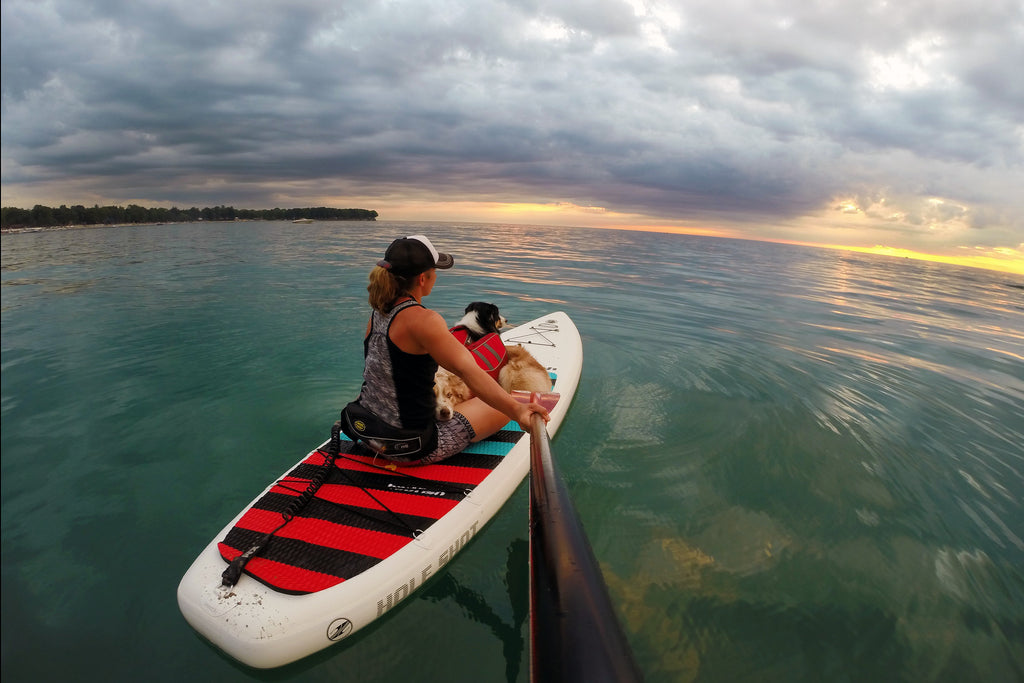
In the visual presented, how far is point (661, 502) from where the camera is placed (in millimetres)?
5297

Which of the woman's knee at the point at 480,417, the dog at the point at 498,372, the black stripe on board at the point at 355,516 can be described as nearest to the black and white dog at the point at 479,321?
the dog at the point at 498,372

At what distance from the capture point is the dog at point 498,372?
5.63m

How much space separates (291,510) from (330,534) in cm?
44

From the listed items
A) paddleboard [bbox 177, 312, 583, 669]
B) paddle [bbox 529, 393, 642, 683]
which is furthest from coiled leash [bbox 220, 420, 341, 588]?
paddle [bbox 529, 393, 642, 683]

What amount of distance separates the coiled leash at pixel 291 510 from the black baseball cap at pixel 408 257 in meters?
2.22

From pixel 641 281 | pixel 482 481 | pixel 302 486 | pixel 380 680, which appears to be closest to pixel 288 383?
pixel 302 486

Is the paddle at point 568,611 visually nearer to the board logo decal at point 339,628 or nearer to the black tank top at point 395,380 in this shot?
the black tank top at point 395,380

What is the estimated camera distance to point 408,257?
3316 mm

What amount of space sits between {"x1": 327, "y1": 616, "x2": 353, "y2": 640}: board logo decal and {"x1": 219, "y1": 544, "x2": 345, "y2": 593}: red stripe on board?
239 mm

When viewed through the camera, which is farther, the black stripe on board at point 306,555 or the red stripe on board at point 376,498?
the red stripe on board at point 376,498

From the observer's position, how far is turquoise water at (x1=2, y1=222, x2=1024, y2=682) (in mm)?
3463

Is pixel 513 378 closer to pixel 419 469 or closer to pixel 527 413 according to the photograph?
pixel 419 469

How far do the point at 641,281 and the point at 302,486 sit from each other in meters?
23.0

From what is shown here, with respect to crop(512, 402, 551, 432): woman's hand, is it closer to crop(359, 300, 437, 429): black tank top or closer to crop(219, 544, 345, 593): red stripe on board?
crop(359, 300, 437, 429): black tank top
